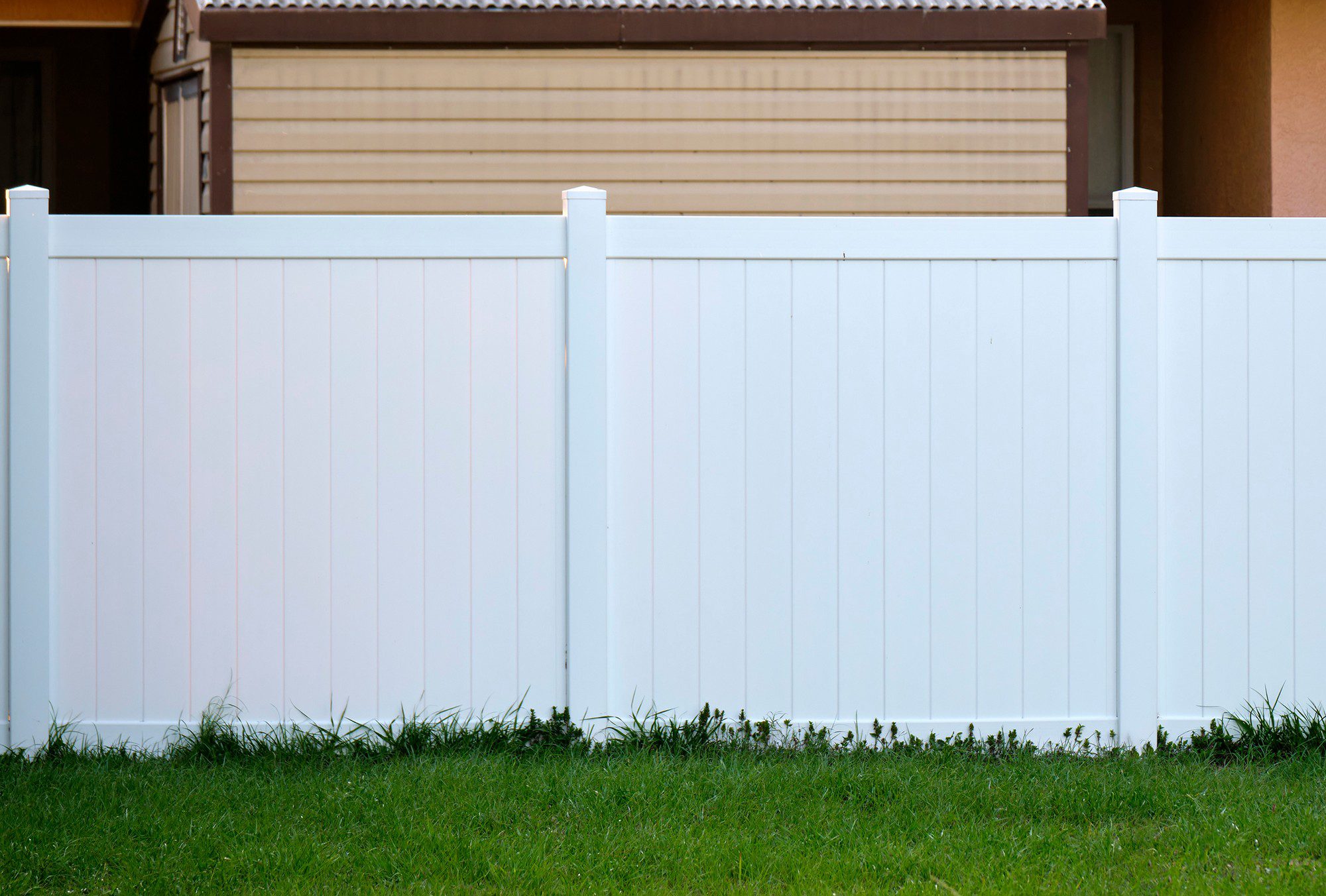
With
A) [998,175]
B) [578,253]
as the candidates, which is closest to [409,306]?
[578,253]

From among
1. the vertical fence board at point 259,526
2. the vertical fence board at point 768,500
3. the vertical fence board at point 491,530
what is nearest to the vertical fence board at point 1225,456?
the vertical fence board at point 768,500

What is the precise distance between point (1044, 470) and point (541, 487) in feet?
5.34

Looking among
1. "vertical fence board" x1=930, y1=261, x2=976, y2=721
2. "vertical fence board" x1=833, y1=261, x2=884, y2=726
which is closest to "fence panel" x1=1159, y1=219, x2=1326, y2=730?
"vertical fence board" x1=930, y1=261, x2=976, y2=721

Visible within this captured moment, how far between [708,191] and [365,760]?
11.3 feet

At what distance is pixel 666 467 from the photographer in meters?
4.04

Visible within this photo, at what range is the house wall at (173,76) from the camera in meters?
6.18

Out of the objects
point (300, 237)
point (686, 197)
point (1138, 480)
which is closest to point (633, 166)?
point (686, 197)

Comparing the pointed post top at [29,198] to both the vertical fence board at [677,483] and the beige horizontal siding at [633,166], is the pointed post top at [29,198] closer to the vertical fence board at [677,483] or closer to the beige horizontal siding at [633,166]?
the vertical fence board at [677,483]

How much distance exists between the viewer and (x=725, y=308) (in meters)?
4.04

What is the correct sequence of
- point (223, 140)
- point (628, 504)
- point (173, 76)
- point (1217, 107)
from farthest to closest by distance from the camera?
point (1217, 107) < point (173, 76) < point (223, 140) < point (628, 504)

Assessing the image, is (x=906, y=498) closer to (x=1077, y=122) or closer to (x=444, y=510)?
(x=444, y=510)

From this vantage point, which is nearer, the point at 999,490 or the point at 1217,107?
the point at 999,490

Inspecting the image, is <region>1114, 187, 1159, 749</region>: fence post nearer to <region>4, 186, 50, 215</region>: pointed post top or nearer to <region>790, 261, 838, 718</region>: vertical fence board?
<region>790, 261, 838, 718</region>: vertical fence board

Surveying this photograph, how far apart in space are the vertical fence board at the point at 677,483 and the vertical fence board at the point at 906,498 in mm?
617
